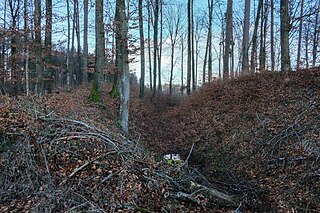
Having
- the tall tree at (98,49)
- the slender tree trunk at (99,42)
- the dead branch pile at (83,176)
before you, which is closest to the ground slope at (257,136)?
the dead branch pile at (83,176)

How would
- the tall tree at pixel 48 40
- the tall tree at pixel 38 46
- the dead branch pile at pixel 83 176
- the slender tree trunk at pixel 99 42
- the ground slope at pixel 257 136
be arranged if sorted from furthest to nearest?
the tall tree at pixel 48 40
the tall tree at pixel 38 46
the slender tree trunk at pixel 99 42
the ground slope at pixel 257 136
the dead branch pile at pixel 83 176

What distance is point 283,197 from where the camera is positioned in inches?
189

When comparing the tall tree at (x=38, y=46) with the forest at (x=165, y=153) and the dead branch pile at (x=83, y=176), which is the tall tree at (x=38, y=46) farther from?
the dead branch pile at (x=83, y=176)

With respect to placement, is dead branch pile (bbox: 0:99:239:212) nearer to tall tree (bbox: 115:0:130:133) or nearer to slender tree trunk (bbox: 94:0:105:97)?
tall tree (bbox: 115:0:130:133)

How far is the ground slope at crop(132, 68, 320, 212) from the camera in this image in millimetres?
5016

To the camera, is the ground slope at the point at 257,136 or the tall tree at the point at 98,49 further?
the tall tree at the point at 98,49

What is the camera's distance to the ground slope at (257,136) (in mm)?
5016

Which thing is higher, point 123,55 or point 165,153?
point 123,55

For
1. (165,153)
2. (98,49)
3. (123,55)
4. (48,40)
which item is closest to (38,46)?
(48,40)

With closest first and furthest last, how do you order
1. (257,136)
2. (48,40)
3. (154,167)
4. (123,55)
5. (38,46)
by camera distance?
(154,167), (257,136), (123,55), (38,46), (48,40)

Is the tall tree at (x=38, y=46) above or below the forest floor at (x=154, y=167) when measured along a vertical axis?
above

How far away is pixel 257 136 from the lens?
7.20 meters

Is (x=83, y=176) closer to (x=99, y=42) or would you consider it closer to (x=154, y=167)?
(x=154, y=167)

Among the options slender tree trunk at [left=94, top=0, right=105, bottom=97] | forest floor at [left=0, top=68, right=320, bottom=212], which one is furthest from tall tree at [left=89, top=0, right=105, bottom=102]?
forest floor at [left=0, top=68, right=320, bottom=212]
